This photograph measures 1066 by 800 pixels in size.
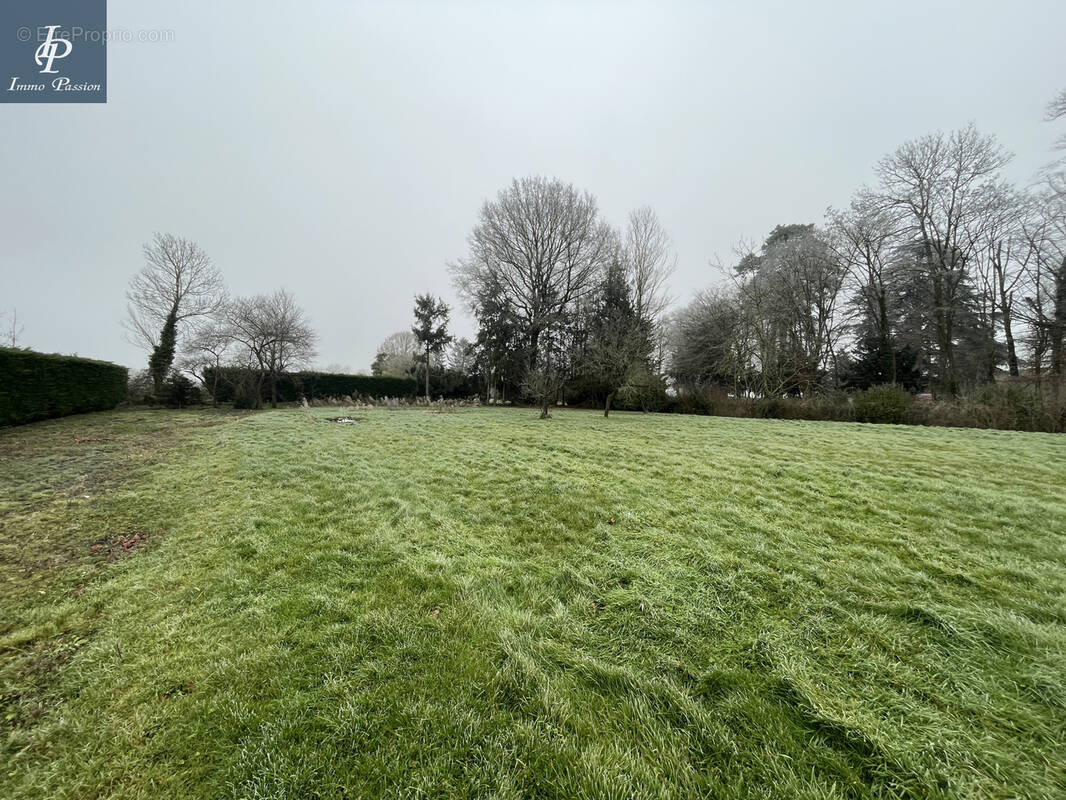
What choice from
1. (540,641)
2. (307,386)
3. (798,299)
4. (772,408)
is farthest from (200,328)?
(798,299)

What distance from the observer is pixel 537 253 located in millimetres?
23594

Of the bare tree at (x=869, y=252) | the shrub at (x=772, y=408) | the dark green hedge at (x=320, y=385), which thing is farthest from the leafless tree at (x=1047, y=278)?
the dark green hedge at (x=320, y=385)

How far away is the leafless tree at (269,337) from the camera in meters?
19.7

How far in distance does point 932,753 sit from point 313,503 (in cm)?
550

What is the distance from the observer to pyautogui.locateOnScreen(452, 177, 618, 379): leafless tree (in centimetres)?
2289

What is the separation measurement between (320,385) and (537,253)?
17272 millimetres

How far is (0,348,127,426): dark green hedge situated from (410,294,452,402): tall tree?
52.0 feet

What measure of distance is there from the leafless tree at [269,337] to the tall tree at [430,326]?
7483mm

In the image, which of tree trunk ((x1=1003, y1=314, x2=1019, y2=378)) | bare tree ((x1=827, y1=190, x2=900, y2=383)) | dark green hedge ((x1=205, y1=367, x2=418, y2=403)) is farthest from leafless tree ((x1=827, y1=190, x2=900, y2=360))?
dark green hedge ((x1=205, y1=367, x2=418, y2=403))

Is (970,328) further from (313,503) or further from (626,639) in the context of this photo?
(313,503)

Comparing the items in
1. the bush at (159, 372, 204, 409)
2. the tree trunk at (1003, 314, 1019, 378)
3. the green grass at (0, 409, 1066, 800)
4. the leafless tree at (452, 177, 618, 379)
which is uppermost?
the leafless tree at (452, 177, 618, 379)

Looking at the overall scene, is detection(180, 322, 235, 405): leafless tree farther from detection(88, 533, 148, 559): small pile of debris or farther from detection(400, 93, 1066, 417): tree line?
detection(88, 533, 148, 559): small pile of debris

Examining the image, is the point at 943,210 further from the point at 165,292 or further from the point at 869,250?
the point at 165,292

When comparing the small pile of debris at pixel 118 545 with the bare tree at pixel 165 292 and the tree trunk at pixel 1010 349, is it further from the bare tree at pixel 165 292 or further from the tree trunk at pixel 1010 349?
the tree trunk at pixel 1010 349
